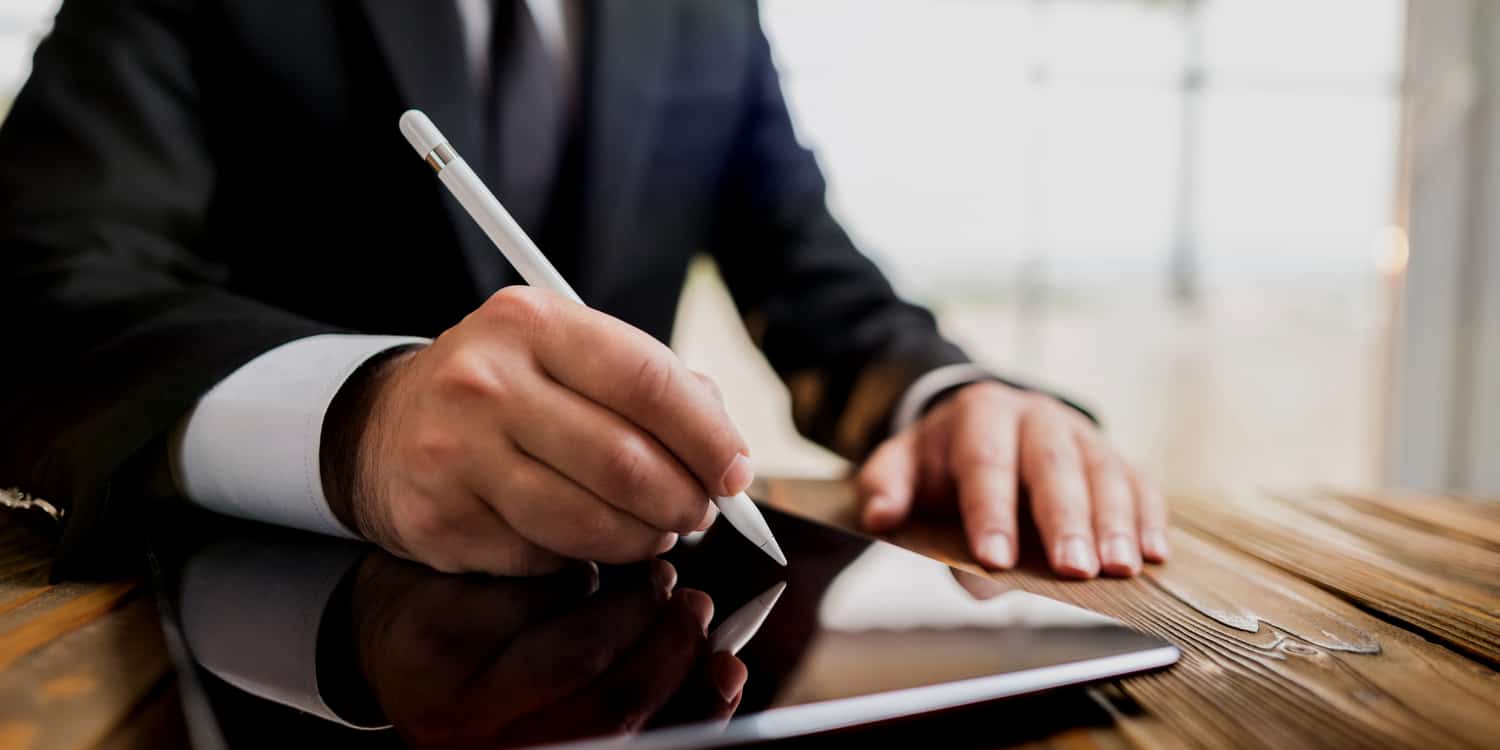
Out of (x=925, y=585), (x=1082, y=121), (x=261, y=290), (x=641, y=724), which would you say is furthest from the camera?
(x=1082, y=121)

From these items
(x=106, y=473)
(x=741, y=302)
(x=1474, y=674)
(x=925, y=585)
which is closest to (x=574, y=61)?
(x=741, y=302)

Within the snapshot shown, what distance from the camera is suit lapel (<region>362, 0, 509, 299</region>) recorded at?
0.77 metres

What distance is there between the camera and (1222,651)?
0.32 meters

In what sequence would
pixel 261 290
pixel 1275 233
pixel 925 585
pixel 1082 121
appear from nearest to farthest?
pixel 925 585
pixel 261 290
pixel 1082 121
pixel 1275 233

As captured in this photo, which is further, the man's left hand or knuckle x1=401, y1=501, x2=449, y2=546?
the man's left hand

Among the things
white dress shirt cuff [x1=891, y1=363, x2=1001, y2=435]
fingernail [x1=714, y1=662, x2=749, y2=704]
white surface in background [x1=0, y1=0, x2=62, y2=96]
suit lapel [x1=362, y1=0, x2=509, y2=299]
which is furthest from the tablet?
white surface in background [x1=0, y1=0, x2=62, y2=96]

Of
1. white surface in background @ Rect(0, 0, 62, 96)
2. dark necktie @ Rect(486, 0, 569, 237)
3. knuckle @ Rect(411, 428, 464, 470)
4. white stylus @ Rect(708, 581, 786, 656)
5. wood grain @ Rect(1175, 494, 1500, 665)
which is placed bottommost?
wood grain @ Rect(1175, 494, 1500, 665)

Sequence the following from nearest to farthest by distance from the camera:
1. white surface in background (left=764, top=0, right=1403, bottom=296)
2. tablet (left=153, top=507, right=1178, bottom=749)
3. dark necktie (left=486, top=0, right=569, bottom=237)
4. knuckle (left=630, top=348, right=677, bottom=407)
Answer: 1. tablet (left=153, top=507, right=1178, bottom=749)
2. knuckle (left=630, top=348, right=677, bottom=407)
3. dark necktie (left=486, top=0, right=569, bottom=237)
4. white surface in background (left=764, top=0, right=1403, bottom=296)

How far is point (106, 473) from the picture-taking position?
42 centimetres

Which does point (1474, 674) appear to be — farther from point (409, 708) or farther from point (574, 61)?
point (574, 61)

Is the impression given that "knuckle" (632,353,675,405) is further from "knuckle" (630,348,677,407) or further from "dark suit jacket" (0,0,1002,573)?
"dark suit jacket" (0,0,1002,573)

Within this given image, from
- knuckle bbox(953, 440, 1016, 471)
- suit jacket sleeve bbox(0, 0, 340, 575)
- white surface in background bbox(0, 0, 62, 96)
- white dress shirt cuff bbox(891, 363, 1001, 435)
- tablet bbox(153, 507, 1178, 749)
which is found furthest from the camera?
white surface in background bbox(0, 0, 62, 96)

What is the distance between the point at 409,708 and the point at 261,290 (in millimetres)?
774

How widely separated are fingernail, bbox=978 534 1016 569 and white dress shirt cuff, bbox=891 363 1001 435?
0.23 m
